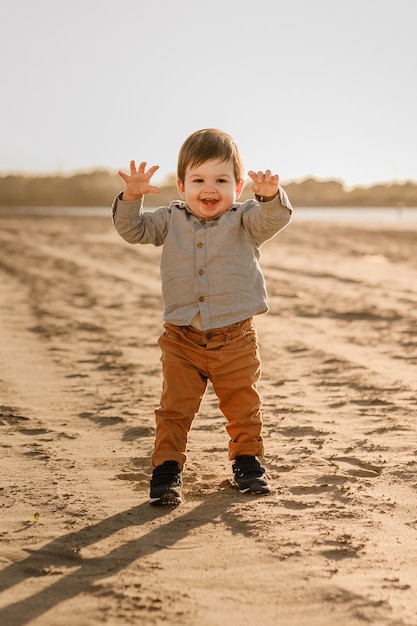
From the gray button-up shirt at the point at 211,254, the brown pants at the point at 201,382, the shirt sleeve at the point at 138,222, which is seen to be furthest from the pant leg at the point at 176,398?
the shirt sleeve at the point at 138,222

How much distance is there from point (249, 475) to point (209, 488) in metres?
0.20

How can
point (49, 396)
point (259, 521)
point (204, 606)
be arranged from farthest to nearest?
point (49, 396) → point (259, 521) → point (204, 606)

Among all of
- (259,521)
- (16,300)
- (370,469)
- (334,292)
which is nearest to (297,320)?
(334,292)

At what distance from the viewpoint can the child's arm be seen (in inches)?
133

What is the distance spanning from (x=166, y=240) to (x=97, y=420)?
1.31 metres

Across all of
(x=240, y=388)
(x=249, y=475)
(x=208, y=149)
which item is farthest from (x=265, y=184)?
(x=249, y=475)

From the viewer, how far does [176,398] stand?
132 inches

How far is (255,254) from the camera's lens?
349 cm

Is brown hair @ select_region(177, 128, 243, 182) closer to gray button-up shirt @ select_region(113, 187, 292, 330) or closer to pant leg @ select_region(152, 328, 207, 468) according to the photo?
gray button-up shirt @ select_region(113, 187, 292, 330)

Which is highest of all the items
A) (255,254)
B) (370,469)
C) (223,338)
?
(255,254)

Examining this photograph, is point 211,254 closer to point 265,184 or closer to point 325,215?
point 265,184

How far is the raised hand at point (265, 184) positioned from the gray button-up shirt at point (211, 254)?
4cm

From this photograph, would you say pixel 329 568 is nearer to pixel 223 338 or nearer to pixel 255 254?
pixel 223 338

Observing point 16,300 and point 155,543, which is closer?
point 155,543
